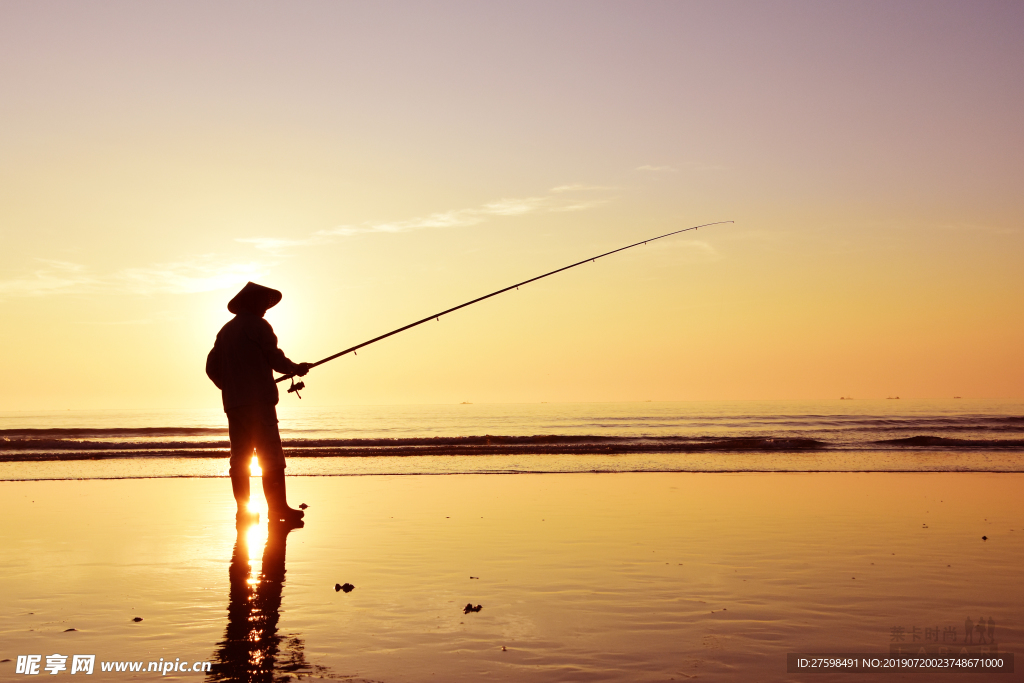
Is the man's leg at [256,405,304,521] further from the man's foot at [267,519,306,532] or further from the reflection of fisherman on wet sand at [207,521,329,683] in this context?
the reflection of fisherman on wet sand at [207,521,329,683]

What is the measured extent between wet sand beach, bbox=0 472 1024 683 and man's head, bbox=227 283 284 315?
1.88m

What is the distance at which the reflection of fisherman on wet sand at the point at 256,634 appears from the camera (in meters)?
3.21

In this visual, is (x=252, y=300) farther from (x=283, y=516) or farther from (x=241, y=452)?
(x=283, y=516)

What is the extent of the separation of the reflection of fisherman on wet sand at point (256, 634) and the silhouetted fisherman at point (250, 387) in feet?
3.79

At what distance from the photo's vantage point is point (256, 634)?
376 cm

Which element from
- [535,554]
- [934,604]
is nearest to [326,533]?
[535,554]

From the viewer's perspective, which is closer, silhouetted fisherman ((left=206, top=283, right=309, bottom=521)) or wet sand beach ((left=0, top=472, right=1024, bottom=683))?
wet sand beach ((left=0, top=472, right=1024, bottom=683))

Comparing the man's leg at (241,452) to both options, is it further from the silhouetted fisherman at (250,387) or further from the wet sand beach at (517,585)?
the wet sand beach at (517,585)

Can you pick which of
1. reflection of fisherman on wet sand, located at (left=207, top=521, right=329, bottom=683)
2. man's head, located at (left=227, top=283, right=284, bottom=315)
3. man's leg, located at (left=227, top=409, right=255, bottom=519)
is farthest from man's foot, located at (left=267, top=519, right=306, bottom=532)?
man's head, located at (left=227, top=283, right=284, bottom=315)

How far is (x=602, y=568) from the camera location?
5.24 meters

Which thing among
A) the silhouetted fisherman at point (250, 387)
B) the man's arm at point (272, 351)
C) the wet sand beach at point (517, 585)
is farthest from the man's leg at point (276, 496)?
the man's arm at point (272, 351)

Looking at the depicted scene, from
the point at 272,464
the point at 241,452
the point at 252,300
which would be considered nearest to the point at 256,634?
the point at 272,464

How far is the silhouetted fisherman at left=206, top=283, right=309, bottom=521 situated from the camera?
6.94 meters

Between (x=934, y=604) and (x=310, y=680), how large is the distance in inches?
126
